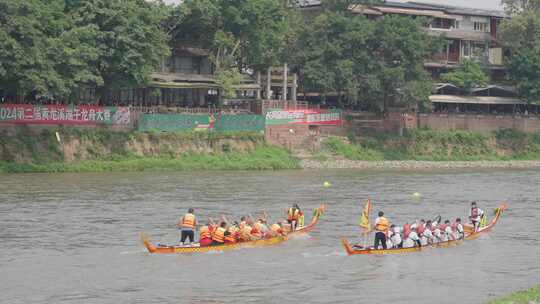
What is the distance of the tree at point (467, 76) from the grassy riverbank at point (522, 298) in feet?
212

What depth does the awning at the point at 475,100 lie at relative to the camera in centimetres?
9181

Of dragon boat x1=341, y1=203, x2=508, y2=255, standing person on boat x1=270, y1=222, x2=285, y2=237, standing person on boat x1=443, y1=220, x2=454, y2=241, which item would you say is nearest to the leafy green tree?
dragon boat x1=341, y1=203, x2=508, y2=255

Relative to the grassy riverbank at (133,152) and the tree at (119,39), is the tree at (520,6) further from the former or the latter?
the tree at (119,39)

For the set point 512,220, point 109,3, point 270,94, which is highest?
point 109,3

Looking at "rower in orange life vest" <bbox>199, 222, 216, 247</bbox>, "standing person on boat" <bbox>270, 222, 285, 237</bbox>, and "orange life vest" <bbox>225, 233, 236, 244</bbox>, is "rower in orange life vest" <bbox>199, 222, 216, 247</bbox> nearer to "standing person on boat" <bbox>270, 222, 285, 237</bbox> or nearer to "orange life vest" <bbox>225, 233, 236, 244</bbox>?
"orange life vest" <bbox>225, 233, 236, 244</bbox>

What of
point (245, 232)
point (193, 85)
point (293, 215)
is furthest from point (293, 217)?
point (193, 85)

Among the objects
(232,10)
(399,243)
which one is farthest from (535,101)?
(399,243)

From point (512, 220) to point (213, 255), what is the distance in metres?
17.7

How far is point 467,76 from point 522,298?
66.1 metres

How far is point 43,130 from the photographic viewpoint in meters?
66.1

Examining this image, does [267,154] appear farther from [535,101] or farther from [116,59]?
[535,101]

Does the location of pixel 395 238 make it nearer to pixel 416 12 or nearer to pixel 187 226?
pixel 187 226

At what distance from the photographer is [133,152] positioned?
69.6 metres

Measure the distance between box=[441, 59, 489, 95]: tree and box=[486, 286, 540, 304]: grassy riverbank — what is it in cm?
6451
